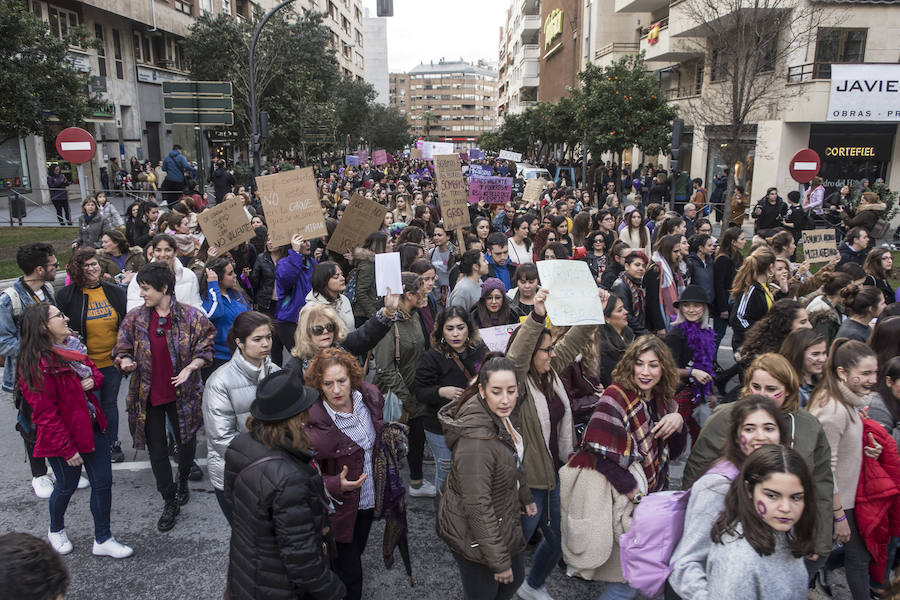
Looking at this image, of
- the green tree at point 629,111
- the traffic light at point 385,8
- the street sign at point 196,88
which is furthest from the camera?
the green tree at point 629,111

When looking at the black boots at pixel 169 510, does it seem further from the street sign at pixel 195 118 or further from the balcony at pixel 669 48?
the balcony at pixel 669 48

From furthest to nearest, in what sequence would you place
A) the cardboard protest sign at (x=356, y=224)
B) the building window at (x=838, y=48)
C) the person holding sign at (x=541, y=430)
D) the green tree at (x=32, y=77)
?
the building window at (x=838, y=48)
the green tree at (x=32, y=77)
the cardboard protest sign at (x=356, y=224)
the person holding sign at (x=541, y=430)

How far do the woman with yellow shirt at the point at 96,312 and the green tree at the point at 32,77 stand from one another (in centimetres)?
1288

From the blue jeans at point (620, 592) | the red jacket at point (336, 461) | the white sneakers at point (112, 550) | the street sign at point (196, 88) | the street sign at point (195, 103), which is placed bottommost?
the white sneakers at point (112, 550)

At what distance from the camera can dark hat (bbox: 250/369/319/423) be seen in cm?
277

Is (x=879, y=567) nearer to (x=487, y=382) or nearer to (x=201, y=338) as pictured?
(x=487, y=382)

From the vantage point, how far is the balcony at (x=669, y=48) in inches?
1049

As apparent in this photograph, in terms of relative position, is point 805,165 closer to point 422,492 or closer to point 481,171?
point 481,171

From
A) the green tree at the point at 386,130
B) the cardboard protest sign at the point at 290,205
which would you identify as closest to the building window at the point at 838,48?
the cardboard protest sign at the point at 290,205

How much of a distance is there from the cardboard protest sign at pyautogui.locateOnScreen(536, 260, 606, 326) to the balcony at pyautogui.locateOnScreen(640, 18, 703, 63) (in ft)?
81.0

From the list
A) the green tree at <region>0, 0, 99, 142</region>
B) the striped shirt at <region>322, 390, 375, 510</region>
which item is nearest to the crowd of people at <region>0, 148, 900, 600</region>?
→ the striped shirt at <region>322, 390, 375, 510</region>

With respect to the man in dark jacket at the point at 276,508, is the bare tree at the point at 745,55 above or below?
above

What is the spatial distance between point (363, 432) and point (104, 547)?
7.01 ft

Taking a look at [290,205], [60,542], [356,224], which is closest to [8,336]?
[60,542]
